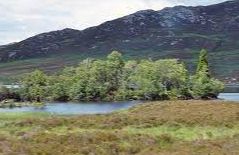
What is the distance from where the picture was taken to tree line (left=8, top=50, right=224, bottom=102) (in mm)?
149750

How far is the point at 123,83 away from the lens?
158 metres

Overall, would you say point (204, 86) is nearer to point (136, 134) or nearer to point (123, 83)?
point (123, 83)

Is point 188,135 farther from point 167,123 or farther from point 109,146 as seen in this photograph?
point 109,146

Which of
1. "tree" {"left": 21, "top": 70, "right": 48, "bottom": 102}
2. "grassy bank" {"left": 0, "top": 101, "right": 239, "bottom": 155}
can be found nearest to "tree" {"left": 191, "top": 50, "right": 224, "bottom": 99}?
"tree" {"left": 21, "top": 70, "right": 48, "bottom": 102}

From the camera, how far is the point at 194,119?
133 ft

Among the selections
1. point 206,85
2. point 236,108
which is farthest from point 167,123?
point 206,85

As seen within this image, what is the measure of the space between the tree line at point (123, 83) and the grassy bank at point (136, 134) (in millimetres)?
98432

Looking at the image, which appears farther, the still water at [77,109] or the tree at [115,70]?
the tree at [115,70]

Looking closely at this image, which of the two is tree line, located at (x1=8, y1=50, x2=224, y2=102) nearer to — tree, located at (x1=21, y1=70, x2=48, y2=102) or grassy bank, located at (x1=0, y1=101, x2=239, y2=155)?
tree, located at (x1=21, y1=70, x2=48, y2=102)

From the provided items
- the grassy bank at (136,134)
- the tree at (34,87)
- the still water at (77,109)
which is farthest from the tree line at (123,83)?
the grassy bank at (136,134)

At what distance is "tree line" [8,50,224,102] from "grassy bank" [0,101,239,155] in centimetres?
9843

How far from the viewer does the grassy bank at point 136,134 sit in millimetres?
26594

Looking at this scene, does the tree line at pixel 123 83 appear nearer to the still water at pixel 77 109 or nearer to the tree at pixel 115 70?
the tree at pixel 115 70

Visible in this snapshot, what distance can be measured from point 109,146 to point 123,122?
42.6ft
